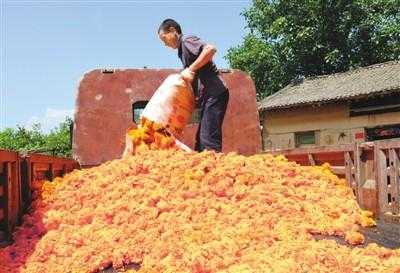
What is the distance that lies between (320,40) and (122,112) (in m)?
23.7

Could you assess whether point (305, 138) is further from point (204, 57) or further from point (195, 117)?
point (204, 57)

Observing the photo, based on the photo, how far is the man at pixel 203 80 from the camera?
21.0 ft

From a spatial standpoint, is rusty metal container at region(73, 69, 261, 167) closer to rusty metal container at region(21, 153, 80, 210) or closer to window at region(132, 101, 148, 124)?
window at region(132, 101, 148, 124)

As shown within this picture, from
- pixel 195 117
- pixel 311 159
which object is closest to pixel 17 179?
pixel 195 117

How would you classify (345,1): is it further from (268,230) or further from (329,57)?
(268,230)

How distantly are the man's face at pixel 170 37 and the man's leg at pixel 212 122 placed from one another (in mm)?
747

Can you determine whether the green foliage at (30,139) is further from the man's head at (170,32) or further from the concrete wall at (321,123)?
the man's head at (170,32)

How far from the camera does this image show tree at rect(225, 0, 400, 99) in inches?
1153

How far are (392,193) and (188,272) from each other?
2.26 m

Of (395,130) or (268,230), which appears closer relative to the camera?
(268,230)

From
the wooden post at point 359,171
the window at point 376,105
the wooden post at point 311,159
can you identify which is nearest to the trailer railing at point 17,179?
the wooden post at point 311,159

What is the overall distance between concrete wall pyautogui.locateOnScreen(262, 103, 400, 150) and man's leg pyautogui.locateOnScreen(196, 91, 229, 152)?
14731mm

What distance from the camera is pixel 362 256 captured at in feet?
13.1

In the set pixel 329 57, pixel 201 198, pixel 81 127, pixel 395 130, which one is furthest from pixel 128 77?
pixel 329 57
